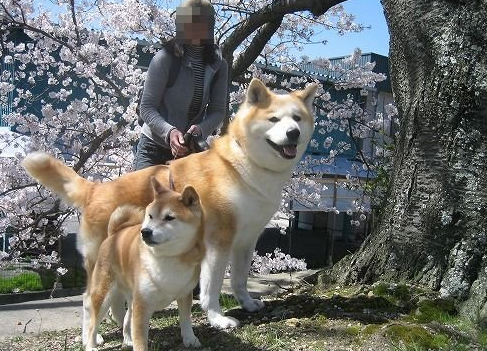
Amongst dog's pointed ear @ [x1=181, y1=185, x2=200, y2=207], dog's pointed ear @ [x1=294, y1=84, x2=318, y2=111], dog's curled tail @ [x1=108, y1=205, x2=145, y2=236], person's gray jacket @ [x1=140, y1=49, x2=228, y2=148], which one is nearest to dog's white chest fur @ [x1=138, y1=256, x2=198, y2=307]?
dog's pointed ear @ [x1=181, y1=185, x2=200, y2=207]

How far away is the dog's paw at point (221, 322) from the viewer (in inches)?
127

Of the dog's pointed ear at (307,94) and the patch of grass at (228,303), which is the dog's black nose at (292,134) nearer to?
the dog's pointed ear at (307,94)

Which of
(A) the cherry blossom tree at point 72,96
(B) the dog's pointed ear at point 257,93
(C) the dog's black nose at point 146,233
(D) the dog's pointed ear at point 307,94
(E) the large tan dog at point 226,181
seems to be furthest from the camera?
(A) the cherry blossom tree at point 72,96

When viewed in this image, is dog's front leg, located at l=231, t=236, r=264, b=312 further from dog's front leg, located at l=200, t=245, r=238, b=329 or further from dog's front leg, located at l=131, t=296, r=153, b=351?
dog's front leg, located at l=131, t=296, r=153, b=351

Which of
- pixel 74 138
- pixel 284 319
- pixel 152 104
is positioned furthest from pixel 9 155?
pixel 284 319

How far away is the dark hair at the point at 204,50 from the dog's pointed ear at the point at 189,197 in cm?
135

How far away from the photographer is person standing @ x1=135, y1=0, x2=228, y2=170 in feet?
11.8

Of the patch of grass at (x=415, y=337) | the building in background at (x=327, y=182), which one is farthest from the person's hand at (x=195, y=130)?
the building in background at (x=327, y=182)

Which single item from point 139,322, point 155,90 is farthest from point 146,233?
point 155,90

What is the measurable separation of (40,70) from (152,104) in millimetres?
6139

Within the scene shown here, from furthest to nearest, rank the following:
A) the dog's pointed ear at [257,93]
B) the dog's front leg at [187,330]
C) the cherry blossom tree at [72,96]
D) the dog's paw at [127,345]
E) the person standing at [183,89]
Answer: the cherry blossom tree at [72,96] → the person standing at [183,89] → the dog's pointed ear at [257,93] → the dog's paw at [127,345] → the dog's front leg at [187,330]

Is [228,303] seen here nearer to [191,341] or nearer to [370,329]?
[191,341]

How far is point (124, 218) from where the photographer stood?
3.25 metres

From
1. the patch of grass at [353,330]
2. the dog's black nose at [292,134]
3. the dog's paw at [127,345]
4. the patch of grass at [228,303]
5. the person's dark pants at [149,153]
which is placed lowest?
the dog's paw at [127,345]
